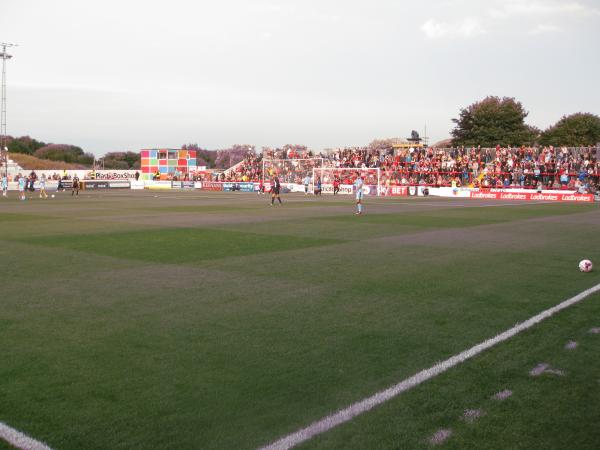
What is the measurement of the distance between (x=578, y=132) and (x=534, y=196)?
4389 cm

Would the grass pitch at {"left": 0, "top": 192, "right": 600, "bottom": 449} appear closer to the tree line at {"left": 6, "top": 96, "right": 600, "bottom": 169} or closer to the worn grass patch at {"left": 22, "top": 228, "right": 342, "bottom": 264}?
the worn grass patch at {"left": 22, "top": 228, "right": 342, "bottom": 264}

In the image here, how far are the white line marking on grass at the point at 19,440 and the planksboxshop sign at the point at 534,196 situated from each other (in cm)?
4137

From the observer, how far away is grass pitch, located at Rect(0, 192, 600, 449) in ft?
13.6

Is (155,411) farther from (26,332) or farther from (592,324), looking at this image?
(592,324)

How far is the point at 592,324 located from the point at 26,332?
6.67m

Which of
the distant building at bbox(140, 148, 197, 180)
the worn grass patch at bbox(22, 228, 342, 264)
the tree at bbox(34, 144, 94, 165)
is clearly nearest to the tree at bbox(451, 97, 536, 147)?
the distant building at bbox(140, 148, 197, 180)

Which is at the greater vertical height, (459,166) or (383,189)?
(459,166)

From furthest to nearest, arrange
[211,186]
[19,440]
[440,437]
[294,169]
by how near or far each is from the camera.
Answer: [211,186] → [294,169] → [440,437] → [19,440]

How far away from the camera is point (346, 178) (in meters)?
55.2

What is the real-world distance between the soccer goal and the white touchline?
144ft

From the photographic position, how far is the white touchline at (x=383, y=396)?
3.97 metres

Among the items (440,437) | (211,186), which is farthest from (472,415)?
(211,186)

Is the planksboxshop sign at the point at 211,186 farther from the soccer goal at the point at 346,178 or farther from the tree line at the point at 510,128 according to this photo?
the tree line at the point at 510,128

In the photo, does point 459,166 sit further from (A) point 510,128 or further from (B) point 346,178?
(A) point 510,128
